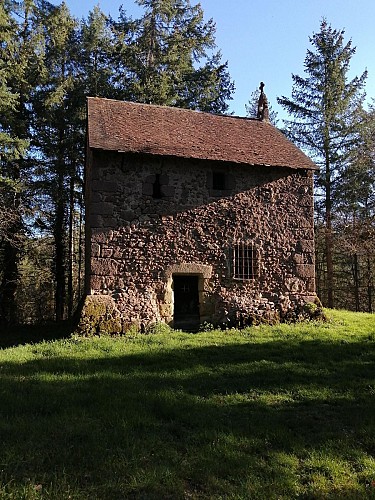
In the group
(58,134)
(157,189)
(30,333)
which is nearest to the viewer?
(157,189)

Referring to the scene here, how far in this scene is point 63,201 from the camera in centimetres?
1894

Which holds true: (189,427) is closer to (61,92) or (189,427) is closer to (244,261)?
(244,261)

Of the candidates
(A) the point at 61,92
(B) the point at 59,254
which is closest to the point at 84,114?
(A) the point at 61,92

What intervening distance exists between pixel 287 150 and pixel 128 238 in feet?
21.9

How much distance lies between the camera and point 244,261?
42.0 ft

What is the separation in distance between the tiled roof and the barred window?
2631 millimetres

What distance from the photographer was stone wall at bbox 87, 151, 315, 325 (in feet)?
38.6

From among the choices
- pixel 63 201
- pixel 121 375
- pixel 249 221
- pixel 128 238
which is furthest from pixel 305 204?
pixel 63 201

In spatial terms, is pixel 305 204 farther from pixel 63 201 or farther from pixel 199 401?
pixel 63 201

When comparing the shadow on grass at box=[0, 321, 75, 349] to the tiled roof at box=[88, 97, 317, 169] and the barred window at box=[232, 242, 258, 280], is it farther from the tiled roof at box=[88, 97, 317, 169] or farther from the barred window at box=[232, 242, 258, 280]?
the tiled roof at box=[88, 97, 317, 169]

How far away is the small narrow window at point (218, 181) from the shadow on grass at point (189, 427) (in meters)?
6.21

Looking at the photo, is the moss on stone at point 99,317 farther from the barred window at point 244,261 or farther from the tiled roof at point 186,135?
the tiled roof at point 186,135

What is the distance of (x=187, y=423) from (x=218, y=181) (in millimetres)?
8991

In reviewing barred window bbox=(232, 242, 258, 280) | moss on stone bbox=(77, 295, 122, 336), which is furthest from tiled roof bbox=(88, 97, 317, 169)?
moss on stone bbox=(77, 295, 122, 336)
